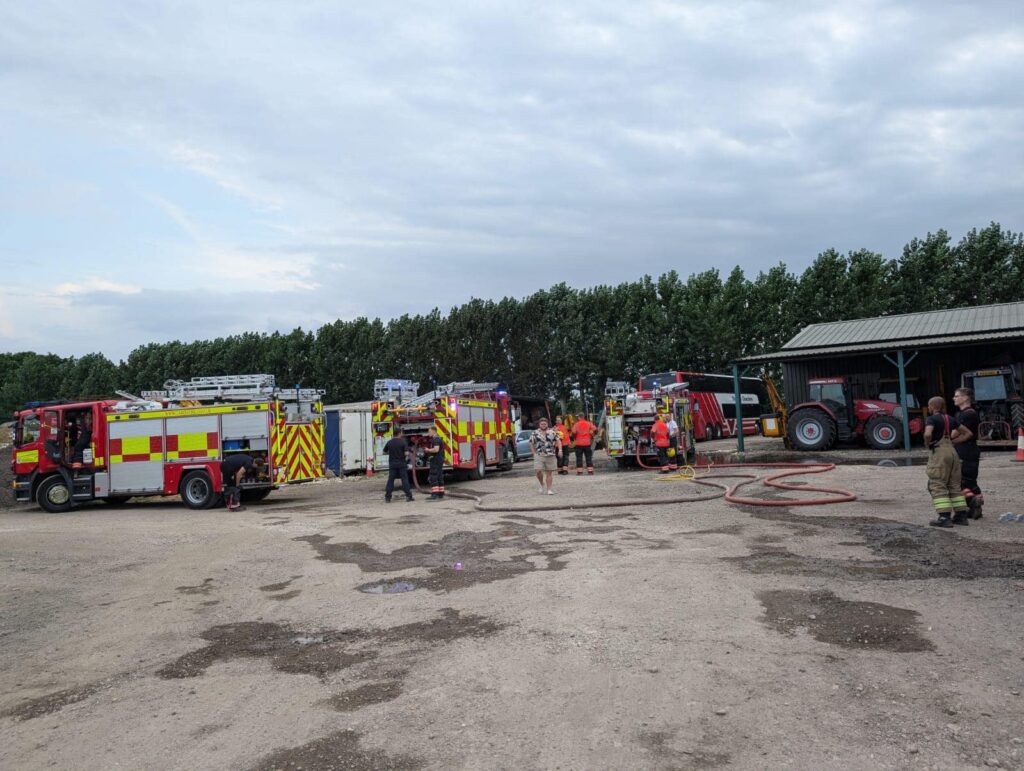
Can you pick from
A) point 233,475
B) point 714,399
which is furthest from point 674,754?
point 714,399

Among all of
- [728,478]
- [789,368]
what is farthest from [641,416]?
[789,368]

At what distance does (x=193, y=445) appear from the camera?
17.2 metres

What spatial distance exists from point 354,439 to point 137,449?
909 centimetres

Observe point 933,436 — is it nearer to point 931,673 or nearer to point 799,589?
point 799,589

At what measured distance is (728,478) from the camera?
56.7ft

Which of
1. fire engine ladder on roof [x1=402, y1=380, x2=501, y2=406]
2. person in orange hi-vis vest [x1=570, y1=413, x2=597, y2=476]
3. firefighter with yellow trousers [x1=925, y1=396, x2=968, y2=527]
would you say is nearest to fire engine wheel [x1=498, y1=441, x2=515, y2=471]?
fire engine ladder on roof [x1=402, y1=380, x2=501, y2=406]

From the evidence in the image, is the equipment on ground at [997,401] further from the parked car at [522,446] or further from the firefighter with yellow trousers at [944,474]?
the parked car at [522,446]

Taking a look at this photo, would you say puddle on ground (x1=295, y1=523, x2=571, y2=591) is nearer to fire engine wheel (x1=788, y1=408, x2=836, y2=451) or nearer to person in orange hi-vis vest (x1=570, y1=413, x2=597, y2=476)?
person in orange hi-vis vest (x1=570, y1=413, x2=597, y2=476)

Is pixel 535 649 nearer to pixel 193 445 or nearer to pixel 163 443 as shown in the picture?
pixel 193 445

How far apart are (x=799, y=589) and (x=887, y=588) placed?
28.8 inches

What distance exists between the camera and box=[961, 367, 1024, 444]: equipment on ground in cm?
2108

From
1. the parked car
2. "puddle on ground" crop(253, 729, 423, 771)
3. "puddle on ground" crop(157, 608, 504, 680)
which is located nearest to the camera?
"puddle on ground" crop(253, 729, 423, 771)

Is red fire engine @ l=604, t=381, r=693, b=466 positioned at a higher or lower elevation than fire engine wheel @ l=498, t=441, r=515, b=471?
higher

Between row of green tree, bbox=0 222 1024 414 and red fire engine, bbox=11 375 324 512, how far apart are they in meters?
26.4
